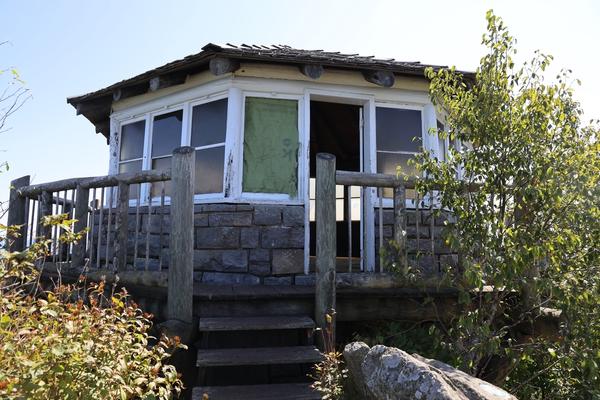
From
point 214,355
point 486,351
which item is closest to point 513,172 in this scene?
point 486,351

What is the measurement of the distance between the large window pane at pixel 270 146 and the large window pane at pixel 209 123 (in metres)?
0.38

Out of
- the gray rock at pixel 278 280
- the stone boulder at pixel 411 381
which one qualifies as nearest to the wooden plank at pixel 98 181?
the gray rock at pixel 278 280

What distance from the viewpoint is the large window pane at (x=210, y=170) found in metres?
5.62

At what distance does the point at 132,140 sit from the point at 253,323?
4.58 m

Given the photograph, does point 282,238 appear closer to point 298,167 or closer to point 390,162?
point 298,167

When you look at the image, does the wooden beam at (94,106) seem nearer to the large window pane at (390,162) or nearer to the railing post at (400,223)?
the large window pane at (390,162)

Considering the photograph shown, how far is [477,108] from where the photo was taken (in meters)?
3.23

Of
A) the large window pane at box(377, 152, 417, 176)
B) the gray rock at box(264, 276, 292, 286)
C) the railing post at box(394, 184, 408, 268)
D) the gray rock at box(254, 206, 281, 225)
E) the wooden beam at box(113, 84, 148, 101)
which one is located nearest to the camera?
the railing post at box(394, 184, 408, 268)

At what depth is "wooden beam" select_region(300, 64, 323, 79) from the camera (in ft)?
16.9

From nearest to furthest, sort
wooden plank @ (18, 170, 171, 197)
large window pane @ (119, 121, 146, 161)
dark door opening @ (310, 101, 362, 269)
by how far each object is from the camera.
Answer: wooden plank @ (18, 170, 171, 197) → large window pane @ (119, 121, 146, 161) → dark door opening @ (310, 101, 362, 269)

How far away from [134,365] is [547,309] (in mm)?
3707

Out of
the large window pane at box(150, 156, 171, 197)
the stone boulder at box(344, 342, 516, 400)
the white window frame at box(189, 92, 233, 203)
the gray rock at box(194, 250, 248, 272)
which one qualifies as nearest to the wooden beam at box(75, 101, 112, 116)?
the large window pane at box(150, 156, 171, 197)

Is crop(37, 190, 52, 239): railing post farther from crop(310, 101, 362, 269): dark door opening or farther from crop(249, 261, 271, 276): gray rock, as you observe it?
crop(310, 101, 362, 269): dark door opening

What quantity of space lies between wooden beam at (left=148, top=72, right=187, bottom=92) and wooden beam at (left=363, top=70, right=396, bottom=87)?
255 centimetres
